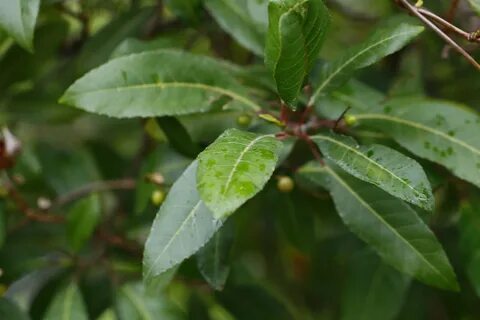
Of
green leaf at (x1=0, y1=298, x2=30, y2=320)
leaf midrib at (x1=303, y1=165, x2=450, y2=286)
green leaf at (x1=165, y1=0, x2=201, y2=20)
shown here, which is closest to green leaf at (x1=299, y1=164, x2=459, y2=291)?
leaf midrib at (x1=303, y1=165, x2=450, y2=286)

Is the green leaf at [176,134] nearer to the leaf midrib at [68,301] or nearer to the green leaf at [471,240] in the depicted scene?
the leaf midrib at [68,301]

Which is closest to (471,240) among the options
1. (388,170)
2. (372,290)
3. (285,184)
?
(372,290)

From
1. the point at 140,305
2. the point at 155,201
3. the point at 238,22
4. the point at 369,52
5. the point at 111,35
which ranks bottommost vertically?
the point at 140,305

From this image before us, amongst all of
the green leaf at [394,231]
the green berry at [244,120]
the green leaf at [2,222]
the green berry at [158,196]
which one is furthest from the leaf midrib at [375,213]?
the green leaf at [2,222]

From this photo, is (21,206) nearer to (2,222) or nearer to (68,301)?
(2,222)

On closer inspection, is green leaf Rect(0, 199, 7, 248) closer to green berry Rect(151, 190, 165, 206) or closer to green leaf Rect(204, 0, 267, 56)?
green berry Rect(151, 190, 165, 206)

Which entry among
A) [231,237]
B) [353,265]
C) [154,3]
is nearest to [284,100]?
[231,237]

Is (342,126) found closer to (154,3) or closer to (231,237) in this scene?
(231,237)
